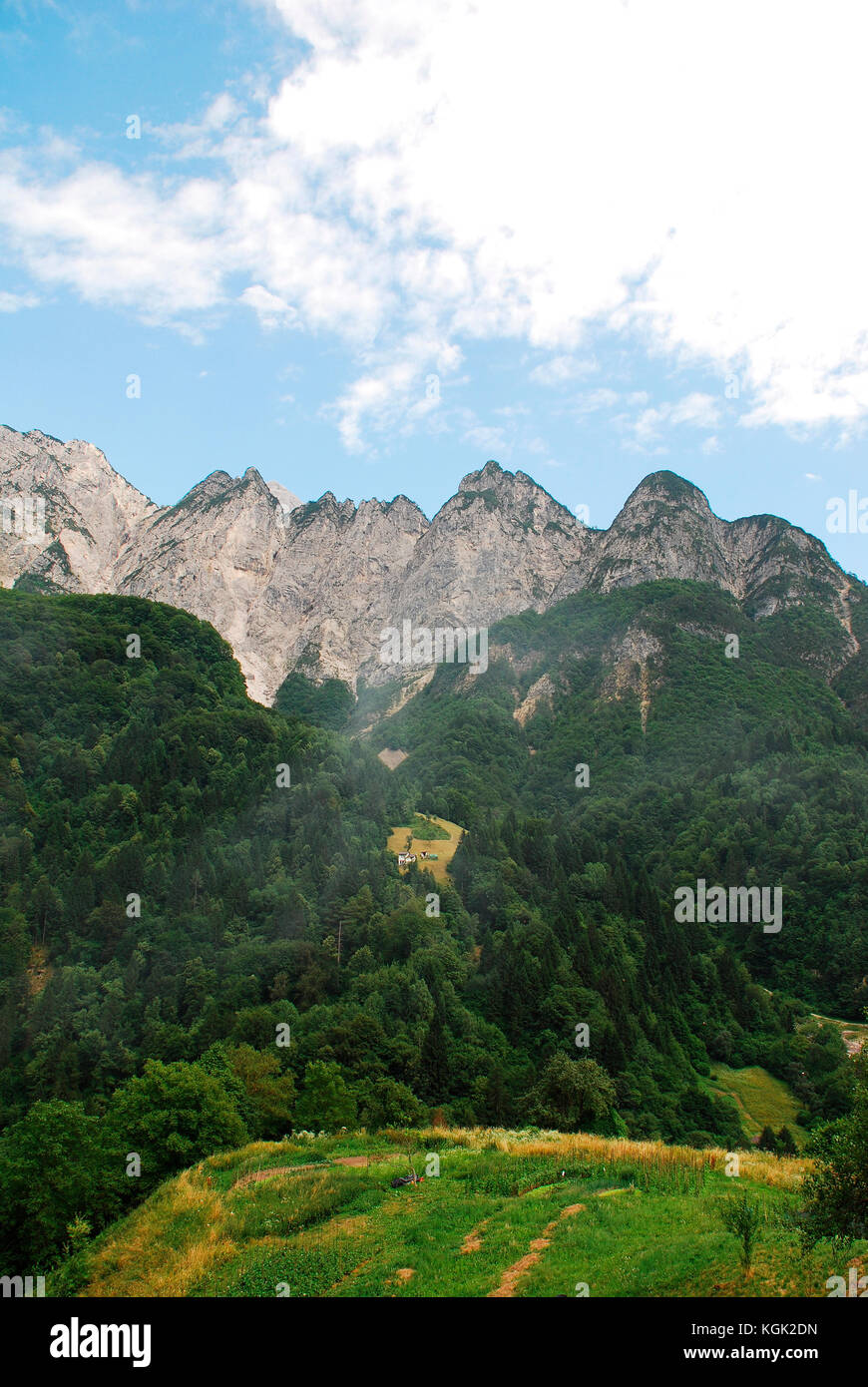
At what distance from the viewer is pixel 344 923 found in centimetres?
8150

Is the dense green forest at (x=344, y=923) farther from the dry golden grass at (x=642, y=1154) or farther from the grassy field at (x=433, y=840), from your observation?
the dry golden grass at (x=642, y=1154)

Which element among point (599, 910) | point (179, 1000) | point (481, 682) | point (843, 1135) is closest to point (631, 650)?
point (481, 682)

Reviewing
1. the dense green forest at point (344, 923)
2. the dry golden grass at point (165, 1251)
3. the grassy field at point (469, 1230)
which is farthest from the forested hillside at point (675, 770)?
the dry golden grass at point (165, 1251)

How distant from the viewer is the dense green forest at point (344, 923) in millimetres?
50375

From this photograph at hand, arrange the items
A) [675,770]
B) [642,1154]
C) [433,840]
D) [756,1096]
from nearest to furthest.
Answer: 1. [642,1154]
2. [756,1096]
3. [433,840]
4. [675,770]

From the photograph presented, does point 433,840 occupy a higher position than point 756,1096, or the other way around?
point 433,840

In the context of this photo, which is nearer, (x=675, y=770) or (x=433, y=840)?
(x=433, y=840)

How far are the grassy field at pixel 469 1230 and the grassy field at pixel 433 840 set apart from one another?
68185 millimetres

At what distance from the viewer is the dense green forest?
50375mm

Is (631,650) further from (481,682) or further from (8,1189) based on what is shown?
(8,1189)

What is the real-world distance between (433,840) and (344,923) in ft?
112

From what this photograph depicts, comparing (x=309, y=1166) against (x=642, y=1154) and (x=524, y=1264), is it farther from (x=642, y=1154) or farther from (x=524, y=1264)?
(x=524, y=1264)

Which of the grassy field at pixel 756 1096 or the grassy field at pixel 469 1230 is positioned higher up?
the grassy field at pixel 469 1230

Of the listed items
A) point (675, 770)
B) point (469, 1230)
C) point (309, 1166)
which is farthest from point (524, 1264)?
point (675, 770)
